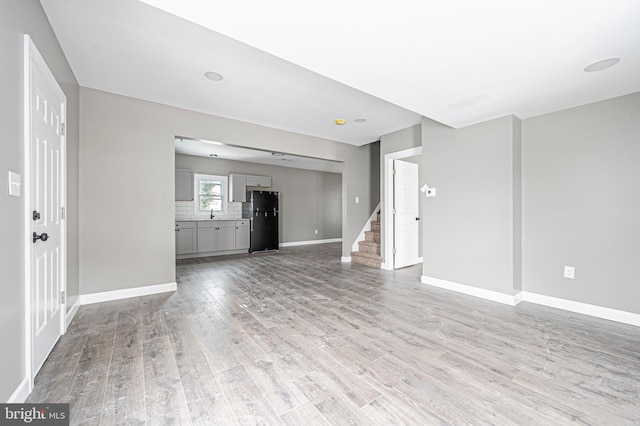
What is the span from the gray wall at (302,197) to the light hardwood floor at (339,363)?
15.6 feet

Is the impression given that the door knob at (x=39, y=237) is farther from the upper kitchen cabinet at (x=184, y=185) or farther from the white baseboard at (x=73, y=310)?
the upper kitchen cabinet at (x=184, y=185)

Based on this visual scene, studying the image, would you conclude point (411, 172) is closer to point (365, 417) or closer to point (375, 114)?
point (375, 114)

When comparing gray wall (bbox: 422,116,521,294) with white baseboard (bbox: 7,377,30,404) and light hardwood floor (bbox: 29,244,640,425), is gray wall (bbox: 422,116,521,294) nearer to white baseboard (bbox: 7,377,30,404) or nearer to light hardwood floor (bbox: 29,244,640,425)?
light hardwood floor (bbox: 29,244,640,425)

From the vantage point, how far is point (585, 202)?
2.97 metres

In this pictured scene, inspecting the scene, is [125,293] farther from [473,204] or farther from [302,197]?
[302,197]

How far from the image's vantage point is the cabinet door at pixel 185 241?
6.00 metres

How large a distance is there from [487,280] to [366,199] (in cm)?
317

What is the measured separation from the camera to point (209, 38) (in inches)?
88.4

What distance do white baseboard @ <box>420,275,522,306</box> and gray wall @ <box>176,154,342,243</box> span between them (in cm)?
485

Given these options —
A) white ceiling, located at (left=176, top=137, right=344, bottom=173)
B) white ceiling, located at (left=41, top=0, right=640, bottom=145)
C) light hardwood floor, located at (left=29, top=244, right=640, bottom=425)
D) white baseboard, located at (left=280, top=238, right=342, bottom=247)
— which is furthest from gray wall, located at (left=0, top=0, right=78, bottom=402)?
white baseboard, located at (left=280, top=238, right=342, bottom=247)

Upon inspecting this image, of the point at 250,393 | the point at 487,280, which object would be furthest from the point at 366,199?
the point at 250,393

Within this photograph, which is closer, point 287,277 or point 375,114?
point 375,114

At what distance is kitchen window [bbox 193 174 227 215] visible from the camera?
6785mm

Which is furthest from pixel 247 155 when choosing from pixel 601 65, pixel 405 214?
pixel 601 65
